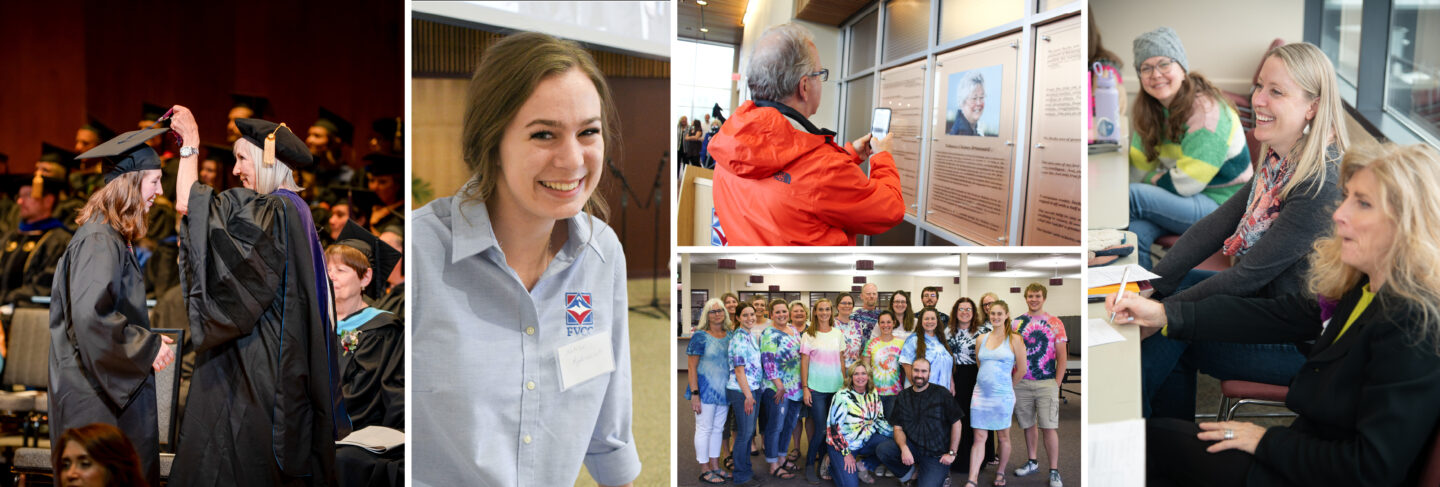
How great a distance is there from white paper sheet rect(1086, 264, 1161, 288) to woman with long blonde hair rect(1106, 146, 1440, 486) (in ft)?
0.23

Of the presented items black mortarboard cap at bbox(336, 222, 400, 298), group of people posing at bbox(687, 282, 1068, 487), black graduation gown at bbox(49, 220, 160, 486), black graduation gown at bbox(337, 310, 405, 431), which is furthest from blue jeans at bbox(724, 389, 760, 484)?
black graduation gown at bbox(49, 220, 160, 486)

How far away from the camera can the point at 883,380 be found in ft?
7.75

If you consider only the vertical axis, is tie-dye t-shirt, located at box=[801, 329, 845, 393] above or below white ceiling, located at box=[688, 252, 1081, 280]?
below

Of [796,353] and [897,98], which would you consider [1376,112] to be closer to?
[897,98]

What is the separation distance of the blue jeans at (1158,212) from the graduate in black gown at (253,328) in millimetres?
2566

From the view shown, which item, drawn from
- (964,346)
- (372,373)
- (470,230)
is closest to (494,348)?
(470,230)

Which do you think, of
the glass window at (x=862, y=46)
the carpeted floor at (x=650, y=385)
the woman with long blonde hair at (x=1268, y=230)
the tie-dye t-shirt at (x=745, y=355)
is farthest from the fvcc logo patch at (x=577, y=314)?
the woman with long blonde hair at (x=1268, y=230)

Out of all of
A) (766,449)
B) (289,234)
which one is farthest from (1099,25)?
(289,234)

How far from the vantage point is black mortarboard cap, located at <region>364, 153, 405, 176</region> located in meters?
4.17

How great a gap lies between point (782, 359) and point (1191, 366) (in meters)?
1.30

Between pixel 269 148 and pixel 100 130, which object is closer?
pixel 269 148

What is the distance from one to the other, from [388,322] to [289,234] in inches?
29.2

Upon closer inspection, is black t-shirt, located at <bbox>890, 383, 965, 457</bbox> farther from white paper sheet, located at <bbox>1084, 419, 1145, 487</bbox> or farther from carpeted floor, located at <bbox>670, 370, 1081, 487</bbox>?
white paper sheet, located at <bbox>1084, 419, 1145, 487</bbox>

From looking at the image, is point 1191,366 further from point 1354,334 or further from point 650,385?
point 650,385
